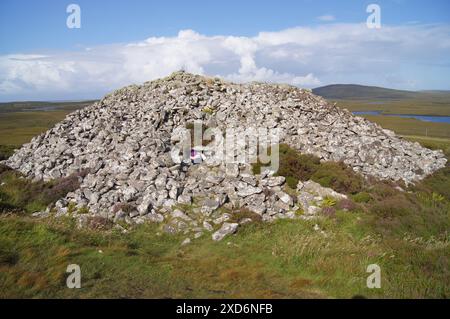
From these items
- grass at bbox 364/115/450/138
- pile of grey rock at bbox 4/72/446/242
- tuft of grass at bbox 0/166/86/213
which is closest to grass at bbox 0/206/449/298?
pile of grey rock at bbox 4/72/446/242

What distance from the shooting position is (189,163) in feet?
69.1

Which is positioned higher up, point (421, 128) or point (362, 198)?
point (421, 128)

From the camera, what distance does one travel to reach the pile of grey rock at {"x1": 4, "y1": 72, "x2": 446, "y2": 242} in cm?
1706

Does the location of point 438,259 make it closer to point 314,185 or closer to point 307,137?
point 314,185

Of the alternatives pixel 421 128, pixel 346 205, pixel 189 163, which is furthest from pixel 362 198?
pixel 421 128

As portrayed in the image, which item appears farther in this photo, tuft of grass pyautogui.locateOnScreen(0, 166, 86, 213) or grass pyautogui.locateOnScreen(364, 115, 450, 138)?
grass pyautogui.locateOnScreen(364, 115, 450, 138)

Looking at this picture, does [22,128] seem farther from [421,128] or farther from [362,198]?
[421,128]

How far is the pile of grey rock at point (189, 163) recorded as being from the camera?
1706 cm

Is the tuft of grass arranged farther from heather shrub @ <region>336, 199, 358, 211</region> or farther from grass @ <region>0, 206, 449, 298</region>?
heather shrub @ <region>336, 199, 358, 211</region>

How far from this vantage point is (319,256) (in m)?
12.4

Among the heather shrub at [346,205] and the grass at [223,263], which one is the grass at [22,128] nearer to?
the grass at [223,263]

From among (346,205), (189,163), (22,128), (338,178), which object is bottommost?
(346,205)
